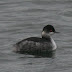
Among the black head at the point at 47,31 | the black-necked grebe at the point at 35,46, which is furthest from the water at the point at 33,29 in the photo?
the black head at the point at 47,31

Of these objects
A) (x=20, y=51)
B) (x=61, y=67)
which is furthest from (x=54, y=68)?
(x=20, y=51)

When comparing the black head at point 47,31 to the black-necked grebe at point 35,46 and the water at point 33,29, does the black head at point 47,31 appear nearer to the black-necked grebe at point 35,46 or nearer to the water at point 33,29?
the black-necked grebe at point 35,46

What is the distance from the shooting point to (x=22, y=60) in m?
17.1

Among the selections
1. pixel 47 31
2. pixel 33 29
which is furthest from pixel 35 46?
pixel 33 29

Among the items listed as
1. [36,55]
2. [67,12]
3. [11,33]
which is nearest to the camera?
[36,55]

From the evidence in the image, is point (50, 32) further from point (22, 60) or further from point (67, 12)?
point (67, 12)

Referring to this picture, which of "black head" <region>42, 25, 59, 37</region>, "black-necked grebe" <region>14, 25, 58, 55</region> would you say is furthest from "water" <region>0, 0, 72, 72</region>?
"black head" <region>42, 25, 59, 37</region>

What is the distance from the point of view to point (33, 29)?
21.9m

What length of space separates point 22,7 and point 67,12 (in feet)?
8.18

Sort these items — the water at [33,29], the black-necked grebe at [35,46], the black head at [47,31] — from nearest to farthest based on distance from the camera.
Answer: the water at [33,29]
the black-necked grebe at [35,46]
the black head at [47,31]

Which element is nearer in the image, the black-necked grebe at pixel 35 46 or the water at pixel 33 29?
the water at pixel 33 29

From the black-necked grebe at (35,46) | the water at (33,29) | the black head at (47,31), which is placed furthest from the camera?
the black head at (47,31)

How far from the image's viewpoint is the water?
1647 cm

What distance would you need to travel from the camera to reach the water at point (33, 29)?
1647 cm
